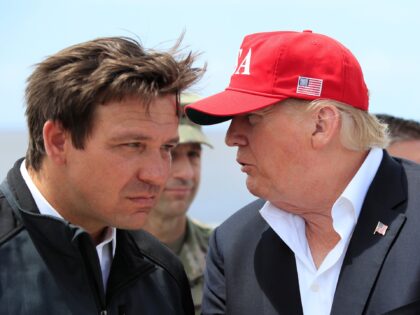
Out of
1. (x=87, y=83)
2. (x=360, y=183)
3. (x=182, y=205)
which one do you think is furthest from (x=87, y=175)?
(x=182, y=205)

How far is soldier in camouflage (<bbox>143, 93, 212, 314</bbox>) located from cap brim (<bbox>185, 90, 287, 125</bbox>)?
1812mm

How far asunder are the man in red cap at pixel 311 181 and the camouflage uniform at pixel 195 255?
1765 mm

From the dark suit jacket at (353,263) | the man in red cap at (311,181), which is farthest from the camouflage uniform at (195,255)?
the man in red cap at (311,181)

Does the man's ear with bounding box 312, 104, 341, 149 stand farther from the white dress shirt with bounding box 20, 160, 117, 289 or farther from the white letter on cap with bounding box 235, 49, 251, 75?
the white dress shirt with bounding box 20, 160, 117, 289

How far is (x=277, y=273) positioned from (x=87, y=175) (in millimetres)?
741

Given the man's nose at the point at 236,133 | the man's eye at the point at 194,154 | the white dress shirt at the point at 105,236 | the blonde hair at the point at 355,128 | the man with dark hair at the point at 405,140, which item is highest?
the blonde hair at the point at 355,128

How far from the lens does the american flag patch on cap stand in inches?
103

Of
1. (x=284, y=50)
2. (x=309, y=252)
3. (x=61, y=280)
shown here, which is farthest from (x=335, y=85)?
(x=61, y=280)

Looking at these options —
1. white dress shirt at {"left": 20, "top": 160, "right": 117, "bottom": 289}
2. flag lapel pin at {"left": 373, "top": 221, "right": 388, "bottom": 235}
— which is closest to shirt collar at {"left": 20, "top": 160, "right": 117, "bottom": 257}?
white dress shirt at {"left": 20, "top": 160, "right": 117, "bottom": 289}

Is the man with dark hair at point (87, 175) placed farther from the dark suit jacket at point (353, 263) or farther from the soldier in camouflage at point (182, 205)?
the soldier in camouflage at point (182, 205)

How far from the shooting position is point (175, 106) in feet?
8.71

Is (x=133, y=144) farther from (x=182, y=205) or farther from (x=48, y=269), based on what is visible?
(x=182, y=205)

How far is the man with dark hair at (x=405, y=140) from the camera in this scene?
4.13 m

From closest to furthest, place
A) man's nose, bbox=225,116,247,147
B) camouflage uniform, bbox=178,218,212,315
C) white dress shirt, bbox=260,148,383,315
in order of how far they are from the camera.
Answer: white dress shirt, bbox=260,148,383,315 < man's nose, bbox=225,116,247,147 < camouflage uniform, bbox=178,218,212,315
